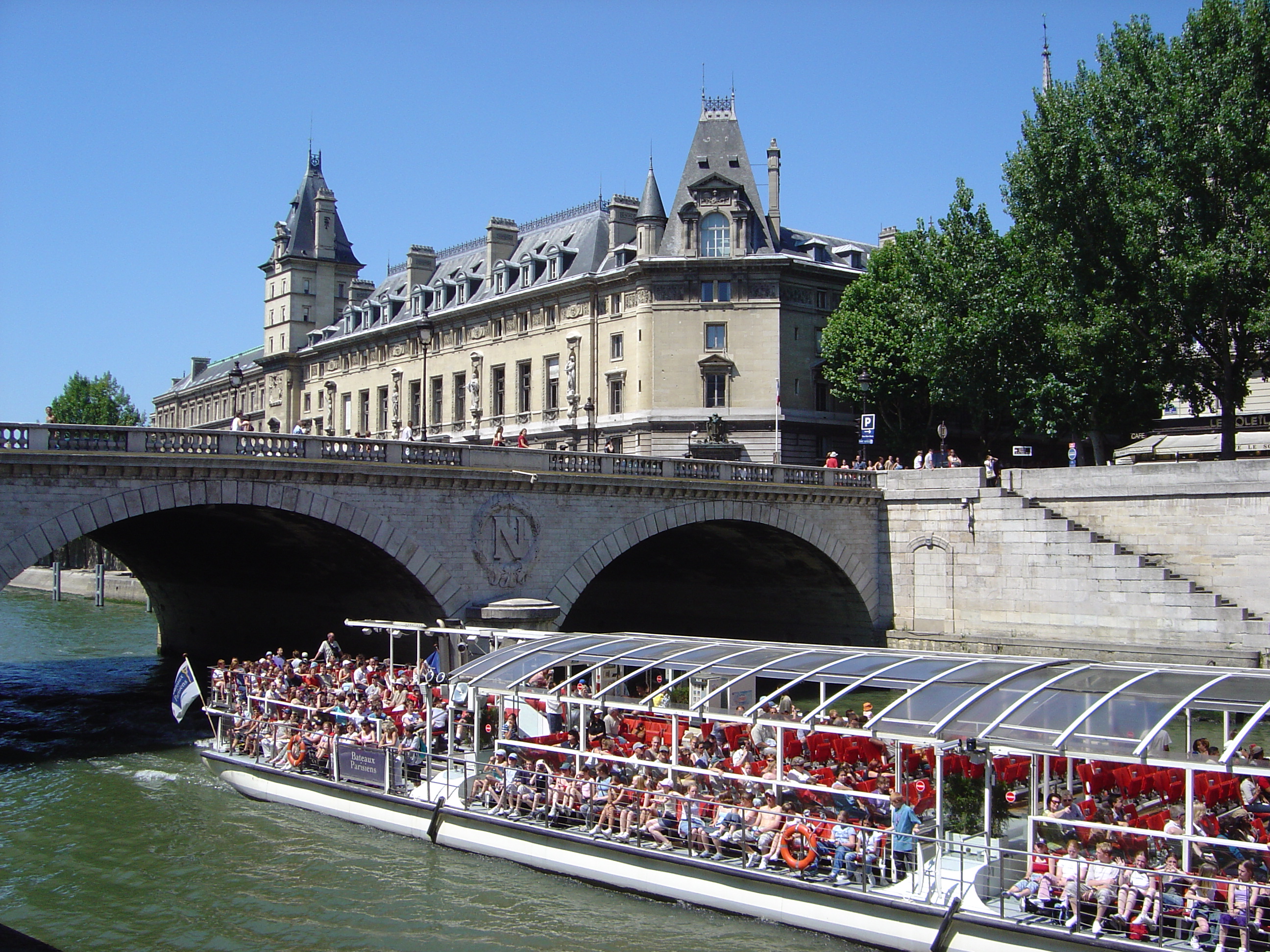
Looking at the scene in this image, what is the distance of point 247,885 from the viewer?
19.1 metres

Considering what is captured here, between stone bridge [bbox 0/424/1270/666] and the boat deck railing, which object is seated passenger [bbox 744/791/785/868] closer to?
the boat deck railing

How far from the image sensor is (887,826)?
56.9ft

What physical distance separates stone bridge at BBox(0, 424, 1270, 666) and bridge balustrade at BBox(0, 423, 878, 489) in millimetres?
88

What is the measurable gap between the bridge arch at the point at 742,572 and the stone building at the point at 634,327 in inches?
397

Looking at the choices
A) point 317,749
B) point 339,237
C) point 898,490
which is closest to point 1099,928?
point 317,749

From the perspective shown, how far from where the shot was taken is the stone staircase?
3400 centimetres

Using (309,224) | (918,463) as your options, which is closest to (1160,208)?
(918,463)

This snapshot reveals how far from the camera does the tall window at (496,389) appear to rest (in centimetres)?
6719

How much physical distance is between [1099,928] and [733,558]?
29565mm

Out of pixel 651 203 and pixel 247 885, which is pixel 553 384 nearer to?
pixel 651 203

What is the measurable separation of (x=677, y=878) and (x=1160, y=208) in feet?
94.5

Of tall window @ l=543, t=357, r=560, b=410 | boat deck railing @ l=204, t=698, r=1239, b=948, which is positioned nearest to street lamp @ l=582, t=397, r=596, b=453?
tall window @ l=543, t=357, r=560, b=410

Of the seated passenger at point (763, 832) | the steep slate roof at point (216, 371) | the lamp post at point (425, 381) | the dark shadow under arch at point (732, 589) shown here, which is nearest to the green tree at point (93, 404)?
the steep slate roof at point (216, 371)

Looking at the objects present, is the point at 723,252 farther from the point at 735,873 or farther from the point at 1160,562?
the point at 735,873
